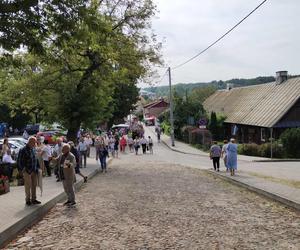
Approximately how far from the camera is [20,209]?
12711mm

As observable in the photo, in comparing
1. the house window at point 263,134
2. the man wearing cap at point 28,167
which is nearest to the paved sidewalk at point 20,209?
the man wearing cap at point 28,167

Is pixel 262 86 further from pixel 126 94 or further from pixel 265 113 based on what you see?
pixel 126 94

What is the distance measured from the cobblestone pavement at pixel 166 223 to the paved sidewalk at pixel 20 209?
8.9 inches

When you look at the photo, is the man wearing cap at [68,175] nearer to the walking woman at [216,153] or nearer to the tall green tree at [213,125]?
the walking woman at [216,153]

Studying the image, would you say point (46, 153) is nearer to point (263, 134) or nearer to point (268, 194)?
point (268, 194)

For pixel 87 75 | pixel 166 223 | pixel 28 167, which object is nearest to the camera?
pixel 166 223

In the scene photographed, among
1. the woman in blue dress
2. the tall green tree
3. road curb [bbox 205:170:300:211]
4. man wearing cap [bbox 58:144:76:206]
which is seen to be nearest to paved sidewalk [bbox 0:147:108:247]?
man wearing cap [bbox 58:144:76:206]

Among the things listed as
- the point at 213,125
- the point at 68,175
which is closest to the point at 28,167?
the point at 68,175

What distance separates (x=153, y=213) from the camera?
41.5 ft

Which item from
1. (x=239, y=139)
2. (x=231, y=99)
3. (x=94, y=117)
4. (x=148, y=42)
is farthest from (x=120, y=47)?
(x=231, y=99)

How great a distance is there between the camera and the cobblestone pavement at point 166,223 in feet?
31.6

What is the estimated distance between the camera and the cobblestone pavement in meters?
9.62

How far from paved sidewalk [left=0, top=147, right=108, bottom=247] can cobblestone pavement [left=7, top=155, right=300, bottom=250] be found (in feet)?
0.74

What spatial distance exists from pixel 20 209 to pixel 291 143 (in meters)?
34.6
